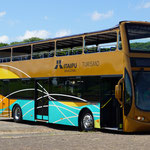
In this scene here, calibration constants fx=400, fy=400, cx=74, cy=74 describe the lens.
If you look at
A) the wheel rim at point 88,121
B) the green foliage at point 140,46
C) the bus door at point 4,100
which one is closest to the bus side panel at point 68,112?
Answer: the wheel rim at point 88,121

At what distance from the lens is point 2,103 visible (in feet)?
77.7

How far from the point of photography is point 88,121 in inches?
661

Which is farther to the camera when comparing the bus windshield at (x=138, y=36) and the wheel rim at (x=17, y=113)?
the wheel rim at (x=17, y=113)

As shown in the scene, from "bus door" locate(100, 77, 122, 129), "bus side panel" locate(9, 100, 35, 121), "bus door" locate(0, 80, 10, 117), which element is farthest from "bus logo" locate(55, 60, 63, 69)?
"bus door" locate(0, 80, 10, 117)

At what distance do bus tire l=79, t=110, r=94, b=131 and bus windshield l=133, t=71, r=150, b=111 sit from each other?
2598mm

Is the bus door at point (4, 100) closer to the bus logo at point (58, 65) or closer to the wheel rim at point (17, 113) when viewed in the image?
the wheel rim at point (17, 113)

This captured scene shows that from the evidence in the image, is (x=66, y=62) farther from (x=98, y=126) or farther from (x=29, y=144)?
(x=29, y=144)

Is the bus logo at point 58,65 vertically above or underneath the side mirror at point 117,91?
above

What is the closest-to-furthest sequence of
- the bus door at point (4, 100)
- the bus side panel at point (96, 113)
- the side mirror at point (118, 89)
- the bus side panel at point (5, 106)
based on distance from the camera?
1. the side mirror at point (118, 89)
2. the bus side panel at point (96, 113)
3. the bus side panel at point (5, 106)
4. the bus door at point (4, 100)

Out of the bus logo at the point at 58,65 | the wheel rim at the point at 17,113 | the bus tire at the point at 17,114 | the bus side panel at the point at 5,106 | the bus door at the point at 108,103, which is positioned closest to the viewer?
the bus door at the point at 108,103

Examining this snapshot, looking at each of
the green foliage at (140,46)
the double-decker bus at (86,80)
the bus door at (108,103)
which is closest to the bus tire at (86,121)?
the double-decker bus at (86,80)

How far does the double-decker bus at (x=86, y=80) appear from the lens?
587 inches

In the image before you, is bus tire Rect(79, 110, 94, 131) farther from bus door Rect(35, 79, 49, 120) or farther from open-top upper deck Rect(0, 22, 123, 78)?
bus door Rect(35, 79, 49, 120)

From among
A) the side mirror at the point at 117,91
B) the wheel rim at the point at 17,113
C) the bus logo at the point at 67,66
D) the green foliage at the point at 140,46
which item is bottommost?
the wheel rim at the point at 17,113
